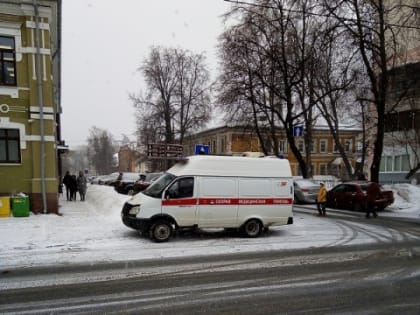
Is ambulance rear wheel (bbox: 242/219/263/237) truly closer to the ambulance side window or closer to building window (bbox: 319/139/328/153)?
the ambulance side window

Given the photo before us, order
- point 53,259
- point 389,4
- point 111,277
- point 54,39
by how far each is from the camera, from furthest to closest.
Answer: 1. point 389,4
2. point 54,39
3. point 53,259
4. point 111,277

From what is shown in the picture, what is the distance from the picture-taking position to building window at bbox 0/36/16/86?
587 inches

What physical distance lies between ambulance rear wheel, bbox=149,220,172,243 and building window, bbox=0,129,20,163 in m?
8.59

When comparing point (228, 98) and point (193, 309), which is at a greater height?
point (228, 98)

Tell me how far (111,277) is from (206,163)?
479 cm

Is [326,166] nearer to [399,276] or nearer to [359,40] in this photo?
[359,40]

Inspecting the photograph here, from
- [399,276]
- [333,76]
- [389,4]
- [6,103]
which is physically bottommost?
[399,276]

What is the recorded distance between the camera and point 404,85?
20.2 m

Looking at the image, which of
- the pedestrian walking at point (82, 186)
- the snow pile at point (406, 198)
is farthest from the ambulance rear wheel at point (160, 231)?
the pedestrian walking at point (82, 186)

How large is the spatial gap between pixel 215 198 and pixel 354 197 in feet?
35.5

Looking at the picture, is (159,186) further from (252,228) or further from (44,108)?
(44,108)

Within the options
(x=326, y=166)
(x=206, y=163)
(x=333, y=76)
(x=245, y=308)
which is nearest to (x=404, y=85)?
(x=333, y=76)

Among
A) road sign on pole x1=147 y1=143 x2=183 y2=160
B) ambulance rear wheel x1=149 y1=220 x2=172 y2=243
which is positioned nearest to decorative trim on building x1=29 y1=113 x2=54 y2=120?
road sign on pole x1=147 y1=143 x2=183 y2=160

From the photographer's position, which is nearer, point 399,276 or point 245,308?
point 245,308
